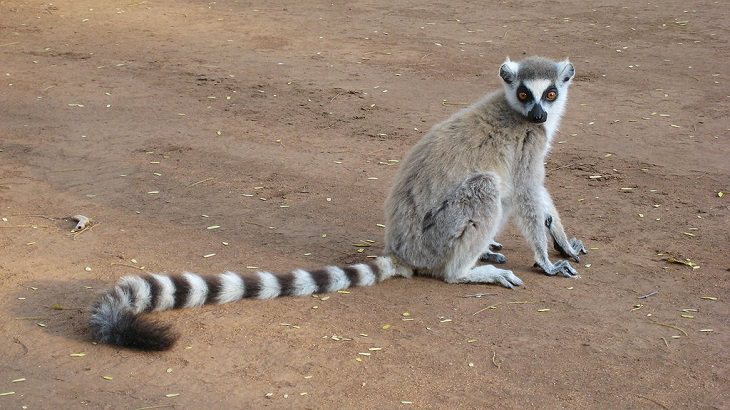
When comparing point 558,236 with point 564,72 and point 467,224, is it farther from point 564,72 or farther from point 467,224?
point 564,72

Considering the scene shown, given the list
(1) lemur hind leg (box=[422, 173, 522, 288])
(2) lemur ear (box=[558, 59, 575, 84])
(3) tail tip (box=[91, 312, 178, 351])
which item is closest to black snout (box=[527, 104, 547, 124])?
(2) lemur ear (box=[558, 59, 575, 84])

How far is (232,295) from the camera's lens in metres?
6.27

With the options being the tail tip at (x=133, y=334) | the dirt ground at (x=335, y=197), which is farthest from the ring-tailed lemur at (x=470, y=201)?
the tail tip at (x=133, y=334)

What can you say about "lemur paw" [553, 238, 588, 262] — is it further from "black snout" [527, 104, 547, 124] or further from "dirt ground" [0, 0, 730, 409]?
"black snout" [527, 104, 547, 124]

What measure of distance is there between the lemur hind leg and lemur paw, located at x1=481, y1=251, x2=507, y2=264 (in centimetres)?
57

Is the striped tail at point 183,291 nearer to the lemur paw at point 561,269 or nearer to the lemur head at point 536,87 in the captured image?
the lemur paw at point 561,269

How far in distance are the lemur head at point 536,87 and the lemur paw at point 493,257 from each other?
1.14 m

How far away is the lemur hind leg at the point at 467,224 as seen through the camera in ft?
22.2

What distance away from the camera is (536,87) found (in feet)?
23.4

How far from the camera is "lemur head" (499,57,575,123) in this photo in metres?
7.12

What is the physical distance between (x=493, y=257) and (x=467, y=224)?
2.71 ft

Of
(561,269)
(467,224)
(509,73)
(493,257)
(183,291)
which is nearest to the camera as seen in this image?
(183,291)

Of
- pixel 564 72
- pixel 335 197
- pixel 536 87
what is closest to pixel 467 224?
pixel 536 87

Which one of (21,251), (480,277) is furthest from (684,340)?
(21,251)
